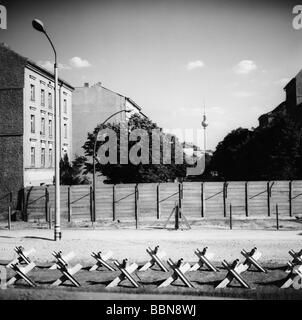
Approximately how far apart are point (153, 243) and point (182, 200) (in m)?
10.0

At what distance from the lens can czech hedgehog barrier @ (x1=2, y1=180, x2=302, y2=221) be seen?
24203mm

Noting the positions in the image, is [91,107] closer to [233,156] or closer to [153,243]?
[233,156]

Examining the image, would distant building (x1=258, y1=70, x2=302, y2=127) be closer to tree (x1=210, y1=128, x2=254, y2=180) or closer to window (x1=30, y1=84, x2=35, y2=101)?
tree (x1=210, y1=128, x2=254, y2=180)

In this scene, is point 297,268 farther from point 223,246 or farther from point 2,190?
point 2,190

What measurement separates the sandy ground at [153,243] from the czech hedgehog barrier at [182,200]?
567 cm

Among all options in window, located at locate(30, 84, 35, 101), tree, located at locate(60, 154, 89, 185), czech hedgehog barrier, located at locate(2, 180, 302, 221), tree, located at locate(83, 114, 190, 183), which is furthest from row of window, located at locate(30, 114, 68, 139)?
czech hedgehog barrier, located at locate(2, 180, 302, 221)

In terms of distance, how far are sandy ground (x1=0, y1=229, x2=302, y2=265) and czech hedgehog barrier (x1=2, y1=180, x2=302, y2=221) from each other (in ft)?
18.6

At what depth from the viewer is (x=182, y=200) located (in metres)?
24.3

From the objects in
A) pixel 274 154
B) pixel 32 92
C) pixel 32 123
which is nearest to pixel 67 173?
pixel 32 123

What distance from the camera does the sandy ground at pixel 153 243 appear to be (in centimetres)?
1217

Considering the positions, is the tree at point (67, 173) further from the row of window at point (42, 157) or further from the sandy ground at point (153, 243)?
the sandy ground at point (153, 243)

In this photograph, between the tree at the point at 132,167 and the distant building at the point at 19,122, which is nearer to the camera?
the distant building at the point at 19,122

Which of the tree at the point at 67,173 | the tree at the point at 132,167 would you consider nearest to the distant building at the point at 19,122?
the tree at the point at 67,173
